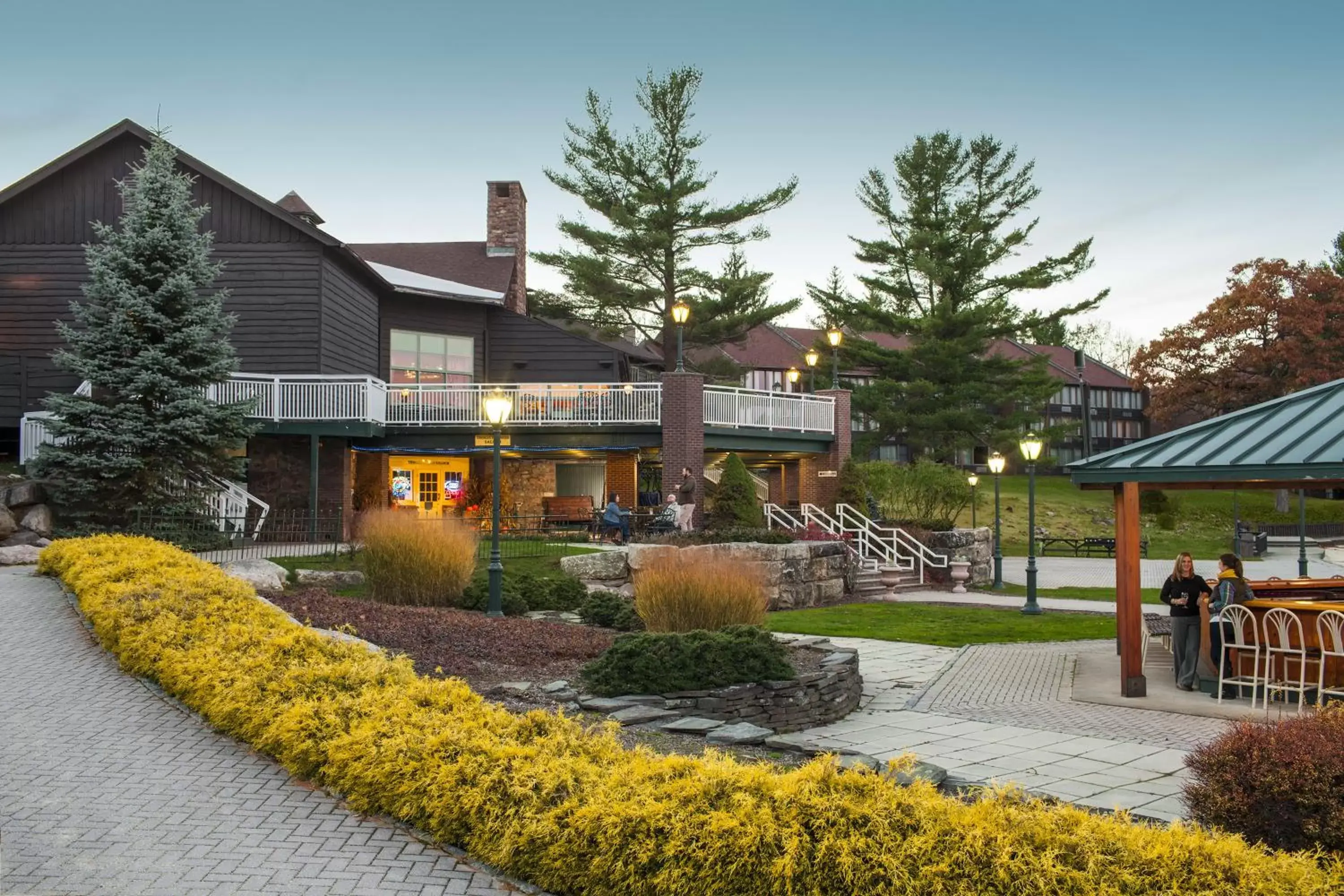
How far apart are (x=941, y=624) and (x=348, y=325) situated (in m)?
16.9

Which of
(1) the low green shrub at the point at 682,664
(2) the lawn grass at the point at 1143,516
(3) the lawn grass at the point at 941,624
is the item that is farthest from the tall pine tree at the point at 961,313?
(1) the low green shrub at the point at 682,664

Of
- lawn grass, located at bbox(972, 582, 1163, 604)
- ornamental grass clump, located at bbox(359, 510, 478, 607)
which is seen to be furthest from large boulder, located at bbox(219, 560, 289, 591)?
lawn grass, located at bbox(972, 582, 1163, 604)

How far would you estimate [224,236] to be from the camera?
24.3m

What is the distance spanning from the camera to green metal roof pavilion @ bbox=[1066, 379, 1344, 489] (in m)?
8.89

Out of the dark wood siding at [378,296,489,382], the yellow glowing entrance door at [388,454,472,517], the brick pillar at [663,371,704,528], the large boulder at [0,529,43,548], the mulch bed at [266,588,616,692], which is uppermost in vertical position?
the dark wood siding at [378,296,489,382]

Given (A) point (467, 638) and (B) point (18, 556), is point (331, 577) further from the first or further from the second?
(B) point (18, 556)

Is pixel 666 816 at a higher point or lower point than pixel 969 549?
lower

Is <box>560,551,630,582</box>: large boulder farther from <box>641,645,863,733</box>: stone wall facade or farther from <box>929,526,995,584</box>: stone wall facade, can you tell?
<box>929,526,995,584</box>: stone wall facade

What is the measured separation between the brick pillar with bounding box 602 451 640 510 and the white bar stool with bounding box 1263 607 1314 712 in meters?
17.8

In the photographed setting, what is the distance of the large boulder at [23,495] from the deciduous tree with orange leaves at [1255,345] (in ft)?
153

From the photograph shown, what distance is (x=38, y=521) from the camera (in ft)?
60.5

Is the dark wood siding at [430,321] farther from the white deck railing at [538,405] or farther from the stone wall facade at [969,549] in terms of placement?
the stone wall facade at [969,549]

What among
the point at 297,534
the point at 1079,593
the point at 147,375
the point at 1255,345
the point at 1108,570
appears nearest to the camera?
the point at 147,375

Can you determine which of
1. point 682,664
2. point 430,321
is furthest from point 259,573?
point 430,321
